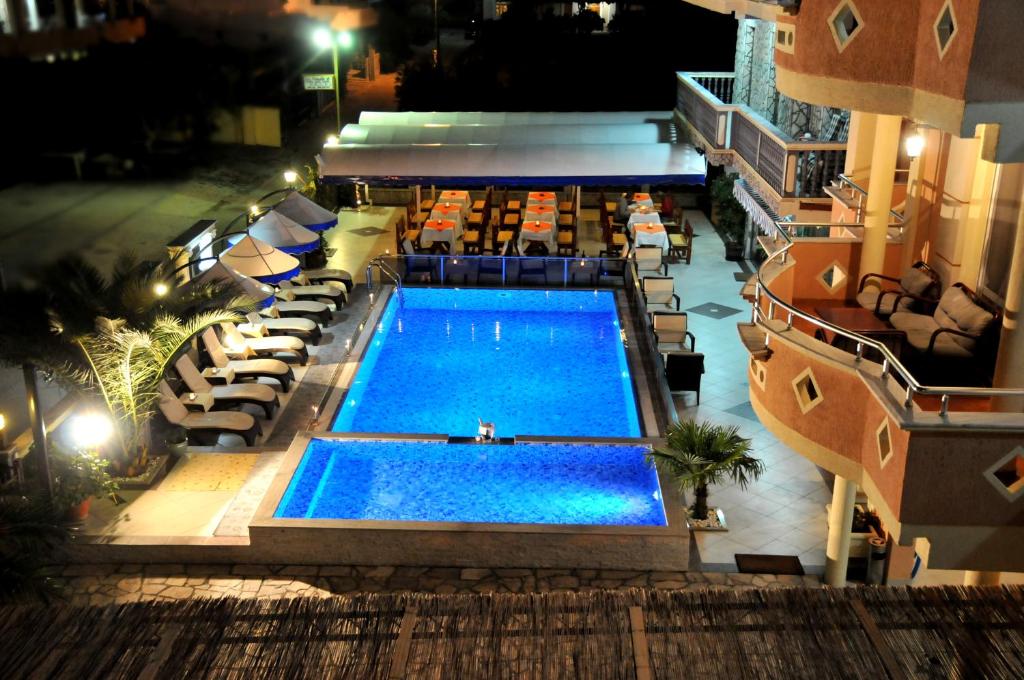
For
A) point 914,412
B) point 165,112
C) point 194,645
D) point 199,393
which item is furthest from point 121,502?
point 165,112

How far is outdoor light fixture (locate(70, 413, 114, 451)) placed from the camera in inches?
507

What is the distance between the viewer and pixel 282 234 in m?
19.4


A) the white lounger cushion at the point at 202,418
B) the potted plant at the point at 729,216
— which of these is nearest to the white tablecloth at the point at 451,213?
the potted plant at the point at 729,216

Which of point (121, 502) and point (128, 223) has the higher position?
point (121, 502)

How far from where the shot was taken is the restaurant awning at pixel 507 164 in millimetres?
24438

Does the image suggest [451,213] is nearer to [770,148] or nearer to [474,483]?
[770,148]

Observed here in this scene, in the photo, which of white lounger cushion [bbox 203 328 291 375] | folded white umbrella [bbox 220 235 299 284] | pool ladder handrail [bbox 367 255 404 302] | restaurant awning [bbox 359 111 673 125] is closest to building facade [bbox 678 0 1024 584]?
white lounger cushion [bbox 203 328 291 375]

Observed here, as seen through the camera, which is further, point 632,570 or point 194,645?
point 632,570

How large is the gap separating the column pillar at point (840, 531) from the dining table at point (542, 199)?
16.6 metres

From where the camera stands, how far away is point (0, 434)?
41.6 feet

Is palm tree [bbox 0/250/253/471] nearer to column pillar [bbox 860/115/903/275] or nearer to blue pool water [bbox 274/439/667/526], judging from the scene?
blue pool water [bbox 274/439/667/526]

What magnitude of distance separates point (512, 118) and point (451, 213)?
221 inches

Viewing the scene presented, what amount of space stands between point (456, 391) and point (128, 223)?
104 feet

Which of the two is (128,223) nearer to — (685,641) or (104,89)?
(104,89)
